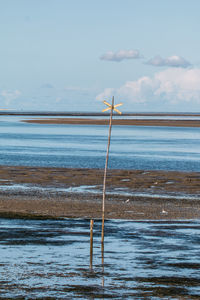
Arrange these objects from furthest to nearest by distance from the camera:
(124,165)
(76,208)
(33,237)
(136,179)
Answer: (124,165) → (136,179) → (76,208) → (33,237)

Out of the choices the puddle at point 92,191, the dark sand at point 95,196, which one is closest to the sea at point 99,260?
the dark sand at point 95,196

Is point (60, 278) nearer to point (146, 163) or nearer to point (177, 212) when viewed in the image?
point (177, 212)

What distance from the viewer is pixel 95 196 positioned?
38.4m

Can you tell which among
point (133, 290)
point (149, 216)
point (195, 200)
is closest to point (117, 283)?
point (133, 290)

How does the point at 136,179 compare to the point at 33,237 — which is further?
the point at 136,179

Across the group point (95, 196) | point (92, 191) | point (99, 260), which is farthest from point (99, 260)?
point (92, 191)

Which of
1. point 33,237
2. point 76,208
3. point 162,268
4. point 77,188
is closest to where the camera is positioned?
point 162,268

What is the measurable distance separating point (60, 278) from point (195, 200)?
18379mm

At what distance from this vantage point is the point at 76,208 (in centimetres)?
3391

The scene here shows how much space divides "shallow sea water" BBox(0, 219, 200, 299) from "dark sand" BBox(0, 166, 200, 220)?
7.10 feet

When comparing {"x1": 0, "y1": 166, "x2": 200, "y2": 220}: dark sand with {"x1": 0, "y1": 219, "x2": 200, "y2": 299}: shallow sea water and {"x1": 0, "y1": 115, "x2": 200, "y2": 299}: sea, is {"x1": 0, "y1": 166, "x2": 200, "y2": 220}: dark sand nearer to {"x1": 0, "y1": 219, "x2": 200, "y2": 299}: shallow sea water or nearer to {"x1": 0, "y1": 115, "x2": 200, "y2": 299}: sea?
{"x1": 0, "y1": 115, "x2": 200, "y2": 299}: sea

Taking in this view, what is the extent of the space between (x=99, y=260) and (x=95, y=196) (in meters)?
15.2

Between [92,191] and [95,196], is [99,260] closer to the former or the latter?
[95,196]

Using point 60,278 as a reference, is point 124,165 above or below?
above
